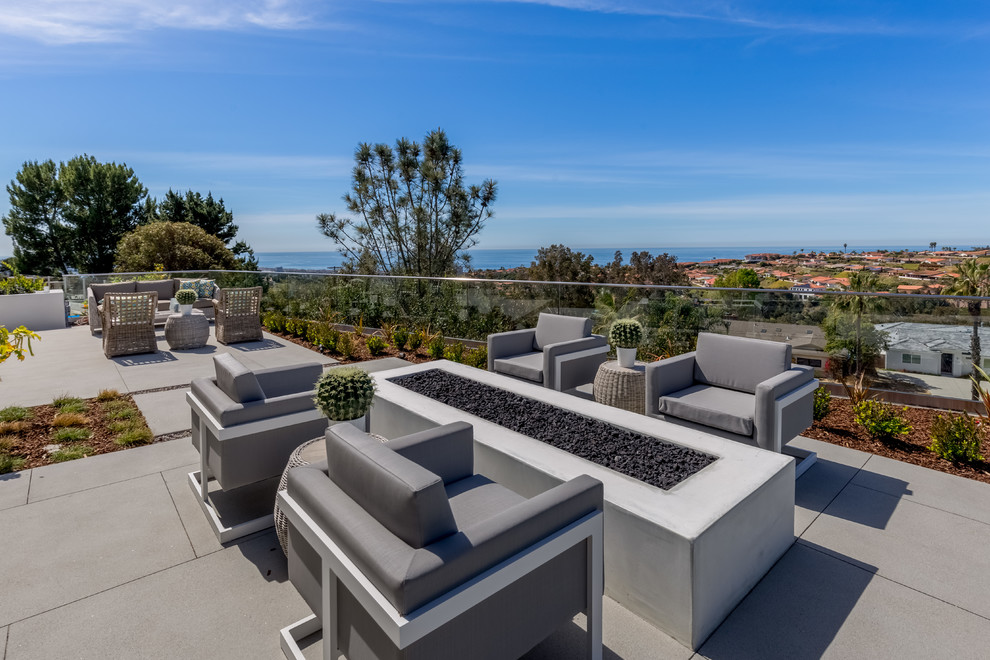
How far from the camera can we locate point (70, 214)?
30.6m

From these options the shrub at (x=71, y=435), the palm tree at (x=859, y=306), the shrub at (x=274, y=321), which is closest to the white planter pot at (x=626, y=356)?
the palm tree at (x=859, y=306)

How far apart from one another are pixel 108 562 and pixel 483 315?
5.26 metres

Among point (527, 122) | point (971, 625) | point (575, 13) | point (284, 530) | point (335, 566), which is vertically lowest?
point (971, 625)

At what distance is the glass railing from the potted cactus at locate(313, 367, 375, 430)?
146 inches

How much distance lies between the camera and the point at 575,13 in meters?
11.7

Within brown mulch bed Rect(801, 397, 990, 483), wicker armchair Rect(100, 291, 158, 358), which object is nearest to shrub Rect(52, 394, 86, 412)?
wicker armchair Rect(100, 291, 158, 358)

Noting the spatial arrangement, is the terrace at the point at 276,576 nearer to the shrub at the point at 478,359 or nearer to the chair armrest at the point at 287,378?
the chair armrest at the point at 287,378

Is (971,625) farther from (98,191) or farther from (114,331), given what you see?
(98,191)

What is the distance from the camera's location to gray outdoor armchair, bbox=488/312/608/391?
464 centimetres

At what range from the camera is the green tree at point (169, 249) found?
21.7 meters

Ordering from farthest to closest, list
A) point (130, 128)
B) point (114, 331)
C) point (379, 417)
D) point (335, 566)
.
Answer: point (130, 128) < point (114, 331) < point (379, 417) < point (335, 566)

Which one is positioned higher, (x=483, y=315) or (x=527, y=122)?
(x=527, y=122)

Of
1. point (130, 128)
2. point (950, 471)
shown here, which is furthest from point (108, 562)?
point (130, 128)

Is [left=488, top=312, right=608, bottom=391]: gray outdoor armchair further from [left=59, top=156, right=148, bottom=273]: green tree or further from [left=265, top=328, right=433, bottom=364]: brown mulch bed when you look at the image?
[left=59, top=156, right=148, bottom=273]: green tree
